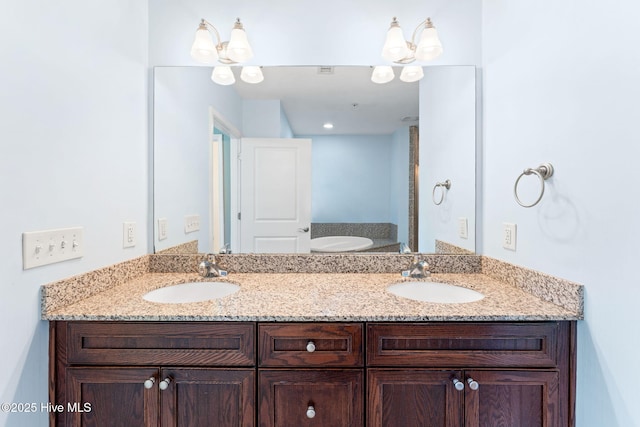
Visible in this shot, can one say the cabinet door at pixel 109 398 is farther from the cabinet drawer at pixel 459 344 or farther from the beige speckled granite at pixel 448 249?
the beige speckled granite at pixel 448 249

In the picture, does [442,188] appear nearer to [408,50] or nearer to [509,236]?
[509,236]

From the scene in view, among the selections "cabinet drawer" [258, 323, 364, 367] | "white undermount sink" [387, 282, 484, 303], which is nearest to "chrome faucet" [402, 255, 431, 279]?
"white undermount sink" [387, 282, 484, 303]

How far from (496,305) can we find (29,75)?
5.48ft

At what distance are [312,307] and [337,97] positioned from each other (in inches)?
44.4

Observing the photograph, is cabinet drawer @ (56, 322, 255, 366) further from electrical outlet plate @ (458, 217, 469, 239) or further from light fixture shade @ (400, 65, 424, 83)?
light fixture shade @ (400, 65, 424, 83)

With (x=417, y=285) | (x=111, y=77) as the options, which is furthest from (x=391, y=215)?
(x=111, y=77)

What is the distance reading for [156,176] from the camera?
161cm

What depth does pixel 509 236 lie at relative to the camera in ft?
4.50

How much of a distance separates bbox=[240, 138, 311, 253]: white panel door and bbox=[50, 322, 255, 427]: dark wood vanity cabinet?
655mm

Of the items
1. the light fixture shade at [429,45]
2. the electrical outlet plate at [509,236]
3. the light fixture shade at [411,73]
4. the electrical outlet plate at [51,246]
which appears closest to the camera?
the electrical outlet plate at [51,246]

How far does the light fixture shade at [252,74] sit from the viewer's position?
63.6 inches

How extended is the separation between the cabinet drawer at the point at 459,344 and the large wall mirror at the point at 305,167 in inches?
24.9

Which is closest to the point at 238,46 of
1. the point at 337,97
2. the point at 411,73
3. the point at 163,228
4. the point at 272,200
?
the point at 337,97

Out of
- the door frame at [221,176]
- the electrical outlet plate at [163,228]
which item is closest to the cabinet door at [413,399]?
the door frame at [221,176]
